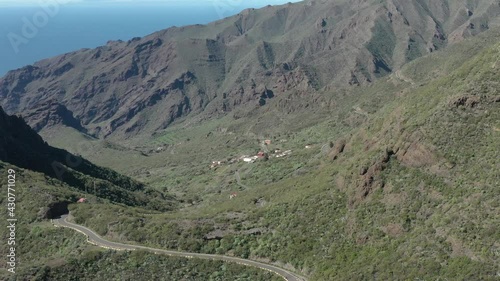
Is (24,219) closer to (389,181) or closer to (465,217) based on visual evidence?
(389,181)

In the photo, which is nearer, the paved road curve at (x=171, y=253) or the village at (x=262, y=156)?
the paved road curve at (x=171, y=253)

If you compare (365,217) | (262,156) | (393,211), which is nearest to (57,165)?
(262,156)

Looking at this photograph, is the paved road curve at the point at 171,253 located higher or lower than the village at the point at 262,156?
lower

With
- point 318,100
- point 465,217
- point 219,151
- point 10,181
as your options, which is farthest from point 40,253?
point 318,100

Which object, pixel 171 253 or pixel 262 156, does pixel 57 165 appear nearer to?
pixel 262 156

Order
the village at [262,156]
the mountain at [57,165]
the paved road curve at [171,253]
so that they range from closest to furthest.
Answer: the paved road curve at [171,253]
the mountain at [57,165]
the village at [262,156]

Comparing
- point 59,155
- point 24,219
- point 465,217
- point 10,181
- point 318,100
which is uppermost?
point 318,100

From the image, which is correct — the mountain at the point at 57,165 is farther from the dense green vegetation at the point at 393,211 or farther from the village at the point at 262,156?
the village at the point at 262,156

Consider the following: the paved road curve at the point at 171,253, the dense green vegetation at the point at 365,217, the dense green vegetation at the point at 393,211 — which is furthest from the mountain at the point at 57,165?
the paved road curve at the point at 171,253
